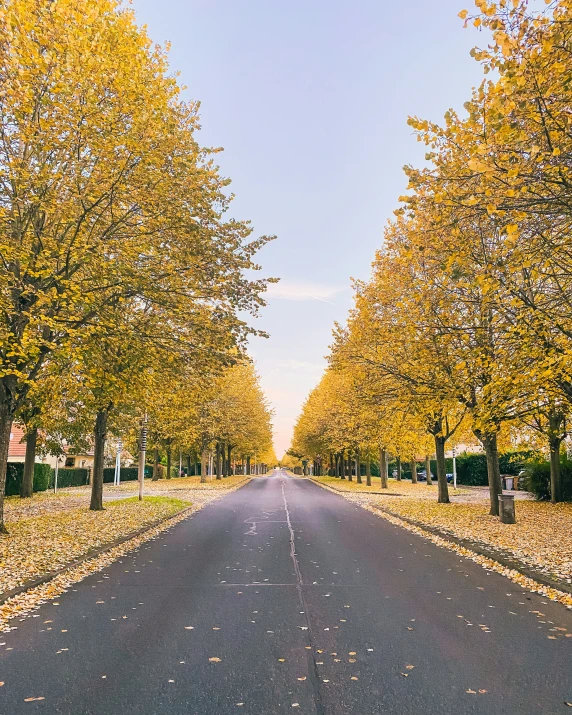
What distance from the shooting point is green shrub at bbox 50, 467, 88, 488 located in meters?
31.4

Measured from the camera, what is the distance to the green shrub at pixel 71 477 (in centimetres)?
3138

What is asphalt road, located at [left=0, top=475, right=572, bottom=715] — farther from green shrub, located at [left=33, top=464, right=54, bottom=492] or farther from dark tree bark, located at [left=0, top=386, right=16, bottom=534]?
green shrub, located at [left=33, top=464, right=54, bottom=492]

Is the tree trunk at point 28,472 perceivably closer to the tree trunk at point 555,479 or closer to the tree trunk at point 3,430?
the tree trunk at point 3,430

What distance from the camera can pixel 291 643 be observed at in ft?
16.5

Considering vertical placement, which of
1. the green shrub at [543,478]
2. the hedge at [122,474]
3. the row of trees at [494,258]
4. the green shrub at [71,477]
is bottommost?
the hedge at [122,474]

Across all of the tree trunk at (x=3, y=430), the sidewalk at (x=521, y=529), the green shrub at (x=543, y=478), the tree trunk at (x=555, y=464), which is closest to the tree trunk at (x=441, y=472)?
the sidewalk at (x=521, y=529)

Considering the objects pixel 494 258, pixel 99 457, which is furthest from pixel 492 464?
pixel 99 457

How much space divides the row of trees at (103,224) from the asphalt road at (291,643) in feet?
15.4

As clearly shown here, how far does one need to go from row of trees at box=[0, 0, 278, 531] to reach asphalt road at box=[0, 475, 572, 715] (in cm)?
468

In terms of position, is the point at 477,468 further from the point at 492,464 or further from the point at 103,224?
the point at 103,224

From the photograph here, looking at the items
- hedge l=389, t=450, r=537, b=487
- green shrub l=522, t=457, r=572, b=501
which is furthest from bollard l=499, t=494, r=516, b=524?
hedge l=389, t=450, r=537, b=487

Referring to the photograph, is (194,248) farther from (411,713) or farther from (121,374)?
(411,713)

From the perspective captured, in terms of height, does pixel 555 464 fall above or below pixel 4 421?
below

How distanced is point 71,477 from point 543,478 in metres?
27.4
